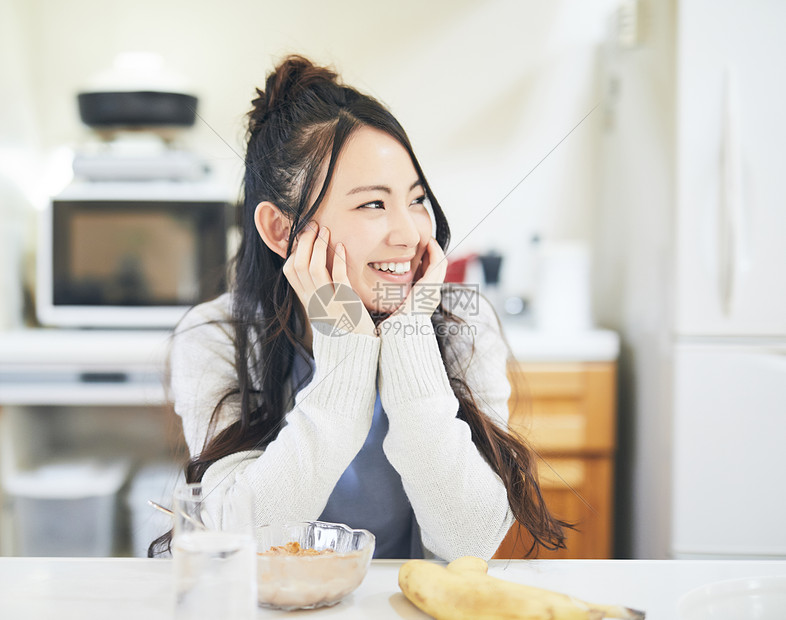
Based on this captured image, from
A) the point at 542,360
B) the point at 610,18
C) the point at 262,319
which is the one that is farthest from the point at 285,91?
the point at 610,18

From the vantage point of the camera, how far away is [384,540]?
102 centimetres

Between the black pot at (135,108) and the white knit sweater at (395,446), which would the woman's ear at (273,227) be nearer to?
the white knit sweater at (395,446)

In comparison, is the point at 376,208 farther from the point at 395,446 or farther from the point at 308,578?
the point at 308,578

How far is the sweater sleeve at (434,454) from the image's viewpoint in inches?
32.7

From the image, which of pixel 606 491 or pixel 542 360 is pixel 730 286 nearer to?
pixel 542 360

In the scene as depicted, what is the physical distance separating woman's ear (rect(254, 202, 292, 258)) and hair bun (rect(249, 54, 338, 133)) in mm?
114

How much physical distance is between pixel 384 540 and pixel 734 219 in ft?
3.53

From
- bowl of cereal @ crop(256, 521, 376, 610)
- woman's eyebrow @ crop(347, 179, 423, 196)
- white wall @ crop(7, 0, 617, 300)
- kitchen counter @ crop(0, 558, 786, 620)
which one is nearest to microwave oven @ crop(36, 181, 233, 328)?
white wall @ crop(7, 0, 617, 300)

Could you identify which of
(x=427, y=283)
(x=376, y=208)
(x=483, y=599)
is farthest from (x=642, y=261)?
A: (x=483, y=599)

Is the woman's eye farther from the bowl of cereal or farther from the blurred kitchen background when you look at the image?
the blurred kitchen background

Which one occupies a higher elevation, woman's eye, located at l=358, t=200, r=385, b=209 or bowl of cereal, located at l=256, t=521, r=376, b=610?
woman's eye, located at l=358, t=200, r=385, b=209

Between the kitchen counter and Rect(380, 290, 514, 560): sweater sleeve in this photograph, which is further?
Rect(380, 290, 514, 560): sweater sleeve

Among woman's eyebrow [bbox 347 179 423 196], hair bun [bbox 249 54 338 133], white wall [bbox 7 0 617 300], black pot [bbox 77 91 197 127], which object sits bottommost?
woman's eyebrow [bbox 347 179 423 196]

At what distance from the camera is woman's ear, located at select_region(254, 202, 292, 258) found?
37.5 inches
